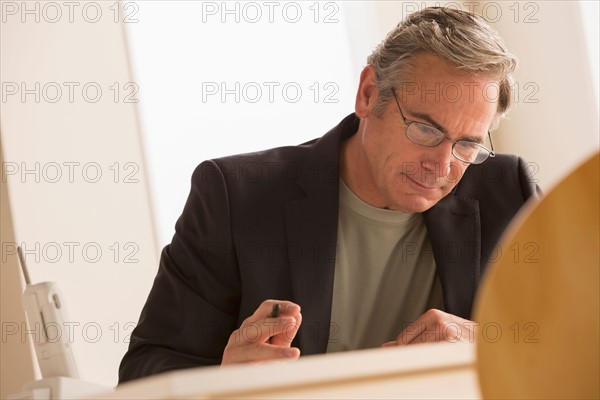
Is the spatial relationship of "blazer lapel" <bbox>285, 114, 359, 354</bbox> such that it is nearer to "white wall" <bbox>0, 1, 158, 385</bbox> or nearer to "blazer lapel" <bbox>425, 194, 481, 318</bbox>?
"blazer lapel" <bbox>425, 194, 481, 318</bbox>

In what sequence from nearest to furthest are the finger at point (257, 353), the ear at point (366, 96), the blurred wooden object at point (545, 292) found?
the blurred wooden object at point (545, 292) < the finger at point (257, 353) < the ear at point (366, 96)

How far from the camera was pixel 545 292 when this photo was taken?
530 millimetres

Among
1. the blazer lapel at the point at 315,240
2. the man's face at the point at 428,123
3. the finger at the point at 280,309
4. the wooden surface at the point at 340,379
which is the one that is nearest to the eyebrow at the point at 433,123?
the man's face at the point at 428,123

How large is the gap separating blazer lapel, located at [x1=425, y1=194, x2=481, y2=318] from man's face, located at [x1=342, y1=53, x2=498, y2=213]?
0.08m

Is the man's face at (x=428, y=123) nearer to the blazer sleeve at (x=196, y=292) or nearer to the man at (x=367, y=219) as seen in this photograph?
the man at (x=367, y=219)

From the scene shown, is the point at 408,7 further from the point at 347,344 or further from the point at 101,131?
the point at 347,344

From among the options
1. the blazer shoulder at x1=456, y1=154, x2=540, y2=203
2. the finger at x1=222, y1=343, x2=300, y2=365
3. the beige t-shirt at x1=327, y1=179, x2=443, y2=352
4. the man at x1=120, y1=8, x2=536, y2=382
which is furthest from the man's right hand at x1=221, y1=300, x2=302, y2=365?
the blazer shoulder at x1=456, y1=154, x2=540, y2=203

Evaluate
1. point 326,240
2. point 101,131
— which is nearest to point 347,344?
point 326,240

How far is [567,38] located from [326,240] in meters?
1.42

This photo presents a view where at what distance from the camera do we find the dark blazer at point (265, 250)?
5.49 feet

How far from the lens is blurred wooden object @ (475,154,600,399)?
53 cm

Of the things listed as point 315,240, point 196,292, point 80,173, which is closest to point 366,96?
point 315,240

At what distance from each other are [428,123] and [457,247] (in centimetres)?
26

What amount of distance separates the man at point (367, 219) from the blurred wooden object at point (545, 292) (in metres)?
1.12
